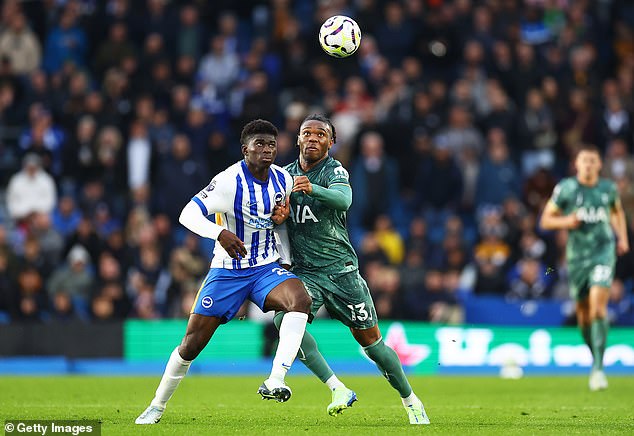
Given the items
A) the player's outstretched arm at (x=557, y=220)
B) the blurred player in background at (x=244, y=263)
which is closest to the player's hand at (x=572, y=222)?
the player's outstretched arm at (x=557, y=220)

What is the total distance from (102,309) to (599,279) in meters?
8.22

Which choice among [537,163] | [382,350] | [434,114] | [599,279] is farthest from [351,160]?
[382,350]

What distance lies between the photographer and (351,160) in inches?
839

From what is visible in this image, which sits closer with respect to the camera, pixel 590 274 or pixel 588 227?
pixel 590 274

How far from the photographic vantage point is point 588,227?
50.4 feet

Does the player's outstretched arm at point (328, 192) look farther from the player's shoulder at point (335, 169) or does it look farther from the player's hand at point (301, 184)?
the player's shoulder at point (335, 169)

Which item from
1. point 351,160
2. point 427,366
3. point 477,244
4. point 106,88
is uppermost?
point 106,88

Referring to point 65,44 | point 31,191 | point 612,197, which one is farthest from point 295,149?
point 612,197

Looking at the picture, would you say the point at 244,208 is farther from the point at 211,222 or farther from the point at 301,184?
the point at 301,184

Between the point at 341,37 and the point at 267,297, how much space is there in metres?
3.13

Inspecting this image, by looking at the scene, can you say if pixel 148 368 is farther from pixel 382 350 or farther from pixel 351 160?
pixel 382 350

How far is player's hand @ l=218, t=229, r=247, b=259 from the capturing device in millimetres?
9539

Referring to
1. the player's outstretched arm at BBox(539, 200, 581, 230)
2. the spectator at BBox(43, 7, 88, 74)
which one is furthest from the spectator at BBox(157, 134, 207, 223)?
the player's outstretched arm at BBox(539, 200, 581, 230)

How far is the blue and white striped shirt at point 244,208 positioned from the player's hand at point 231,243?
1.08ft
